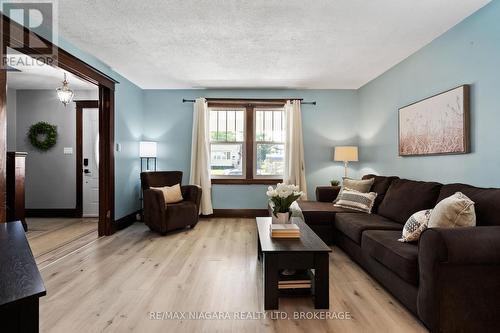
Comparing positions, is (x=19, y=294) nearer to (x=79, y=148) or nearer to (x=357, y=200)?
(x=357, y=200)

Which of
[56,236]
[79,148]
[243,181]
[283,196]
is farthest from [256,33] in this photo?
[79,148]

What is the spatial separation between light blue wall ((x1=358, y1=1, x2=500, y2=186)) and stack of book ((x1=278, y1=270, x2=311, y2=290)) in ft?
6.04

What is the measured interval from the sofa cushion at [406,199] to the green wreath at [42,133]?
5.83 m

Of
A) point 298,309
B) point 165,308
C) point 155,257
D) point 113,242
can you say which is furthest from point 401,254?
point 113,242

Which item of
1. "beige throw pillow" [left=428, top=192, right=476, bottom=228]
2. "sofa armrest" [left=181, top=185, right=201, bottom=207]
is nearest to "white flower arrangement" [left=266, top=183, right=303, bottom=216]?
"beige throw pillow" [left=428, top=192, right=476, bottom=228]

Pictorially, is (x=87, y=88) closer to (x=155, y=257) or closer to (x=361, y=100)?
(x=155, y=257)

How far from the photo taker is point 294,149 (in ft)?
16.6

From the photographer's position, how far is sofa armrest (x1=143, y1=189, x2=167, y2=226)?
3.94 meters

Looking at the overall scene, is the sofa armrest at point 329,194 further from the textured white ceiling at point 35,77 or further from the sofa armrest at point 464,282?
the textured white ceiling at point 35,77

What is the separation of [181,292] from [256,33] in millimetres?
2661

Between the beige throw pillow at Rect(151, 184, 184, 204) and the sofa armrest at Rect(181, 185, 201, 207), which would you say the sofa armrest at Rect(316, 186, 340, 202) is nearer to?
the sofa armrest at Rect(181, 185, 201, 207)

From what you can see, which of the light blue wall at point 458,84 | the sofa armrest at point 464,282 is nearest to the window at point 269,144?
the light blue wall at point 458,84
